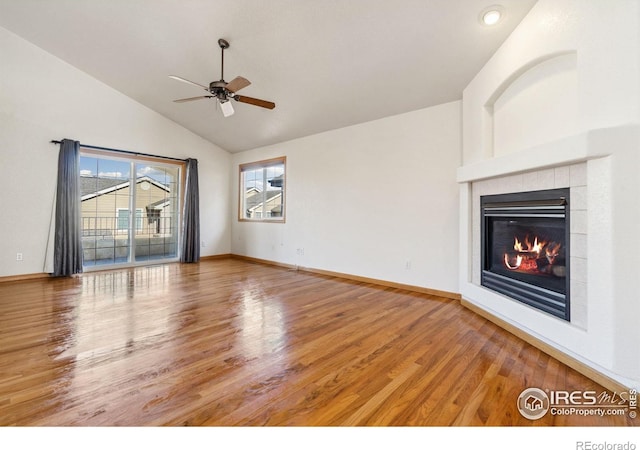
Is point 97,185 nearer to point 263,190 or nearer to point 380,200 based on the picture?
point 263,190

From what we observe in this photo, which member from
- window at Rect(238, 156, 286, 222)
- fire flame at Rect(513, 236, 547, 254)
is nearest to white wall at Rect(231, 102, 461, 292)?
window at Rect(238, 156, 286, 222)

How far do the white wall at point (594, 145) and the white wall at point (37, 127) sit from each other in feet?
20.4

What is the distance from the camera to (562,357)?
2.06 meters

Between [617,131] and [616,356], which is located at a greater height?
[617,131]

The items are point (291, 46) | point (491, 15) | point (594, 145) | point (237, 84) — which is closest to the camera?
point (594, 145)

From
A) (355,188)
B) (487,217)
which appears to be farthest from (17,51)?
(487,217)

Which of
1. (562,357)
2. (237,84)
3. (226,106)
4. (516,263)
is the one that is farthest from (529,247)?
(226,106)

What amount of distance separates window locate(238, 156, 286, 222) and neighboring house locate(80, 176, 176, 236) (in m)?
1.66

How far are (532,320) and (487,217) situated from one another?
115cm

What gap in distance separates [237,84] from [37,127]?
13.0 ft

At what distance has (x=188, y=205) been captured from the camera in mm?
6211
